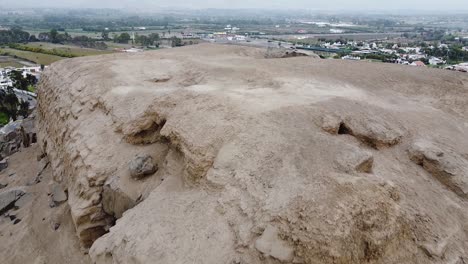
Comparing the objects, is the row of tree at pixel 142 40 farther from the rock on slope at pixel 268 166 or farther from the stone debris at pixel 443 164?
the stone debris at pixel 443 164

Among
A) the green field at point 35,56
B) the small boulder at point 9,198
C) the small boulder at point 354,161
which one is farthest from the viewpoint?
the green field at point 35,56

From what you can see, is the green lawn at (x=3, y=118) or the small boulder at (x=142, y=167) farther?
the green lawn at (x=3, y=118)

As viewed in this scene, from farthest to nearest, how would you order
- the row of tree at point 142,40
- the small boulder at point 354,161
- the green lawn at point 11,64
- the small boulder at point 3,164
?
the row of tree at point 142,40 < the green lawn at point 11,64 < the small boulder at point 3,164 < the small boulder at point 354,161

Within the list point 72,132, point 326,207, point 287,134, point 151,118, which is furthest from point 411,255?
point 72,132

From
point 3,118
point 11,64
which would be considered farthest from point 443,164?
point 11,64

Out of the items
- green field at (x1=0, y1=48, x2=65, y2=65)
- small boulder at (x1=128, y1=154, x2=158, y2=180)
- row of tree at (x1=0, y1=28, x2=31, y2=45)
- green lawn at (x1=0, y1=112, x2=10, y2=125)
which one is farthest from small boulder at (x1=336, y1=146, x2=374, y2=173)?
row of tree at (x1=0, y1=28, x2=31, y2=45)

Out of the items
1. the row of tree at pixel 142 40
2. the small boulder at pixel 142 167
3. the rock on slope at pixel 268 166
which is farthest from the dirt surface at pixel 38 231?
the row of tree at pixel 142 40

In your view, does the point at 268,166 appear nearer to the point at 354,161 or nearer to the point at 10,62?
the point at 354,161
